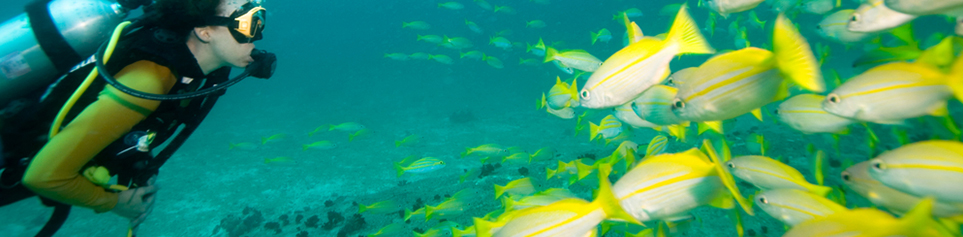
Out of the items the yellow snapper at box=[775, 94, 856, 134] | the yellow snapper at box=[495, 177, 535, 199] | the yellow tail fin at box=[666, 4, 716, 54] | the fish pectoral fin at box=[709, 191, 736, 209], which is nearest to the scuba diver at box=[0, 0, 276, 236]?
the yellow tail fin at box=[666, 4, 716, 54]

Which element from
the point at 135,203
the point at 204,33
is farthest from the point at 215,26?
the point at 135,203

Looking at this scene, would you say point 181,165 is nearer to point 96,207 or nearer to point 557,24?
point 96,207

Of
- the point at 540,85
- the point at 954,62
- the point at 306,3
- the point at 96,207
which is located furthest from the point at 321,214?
the point at 306,3

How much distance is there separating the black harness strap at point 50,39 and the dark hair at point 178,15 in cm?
64

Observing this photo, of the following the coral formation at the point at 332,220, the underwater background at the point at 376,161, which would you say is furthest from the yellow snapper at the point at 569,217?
the coral formation at the point at 332,220

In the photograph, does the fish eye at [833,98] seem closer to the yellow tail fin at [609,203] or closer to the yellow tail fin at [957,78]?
the yellow tail fin at [957,78]

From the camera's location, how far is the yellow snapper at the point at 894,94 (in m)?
1.81

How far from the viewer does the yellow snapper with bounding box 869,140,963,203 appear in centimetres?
170

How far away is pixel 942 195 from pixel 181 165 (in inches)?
672

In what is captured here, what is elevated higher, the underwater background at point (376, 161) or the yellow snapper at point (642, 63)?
the yellow snapper at point (642, 63)

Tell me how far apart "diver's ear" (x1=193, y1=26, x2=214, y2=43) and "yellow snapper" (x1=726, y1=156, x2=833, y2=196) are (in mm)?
3862

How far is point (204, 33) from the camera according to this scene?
220 cm

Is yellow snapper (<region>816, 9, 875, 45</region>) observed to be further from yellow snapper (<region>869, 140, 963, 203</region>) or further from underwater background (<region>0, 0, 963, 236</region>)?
yellow snapper (<region>869, 140, 963, 203</region>)

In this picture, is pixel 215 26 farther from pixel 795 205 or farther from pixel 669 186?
pixel 795 205
